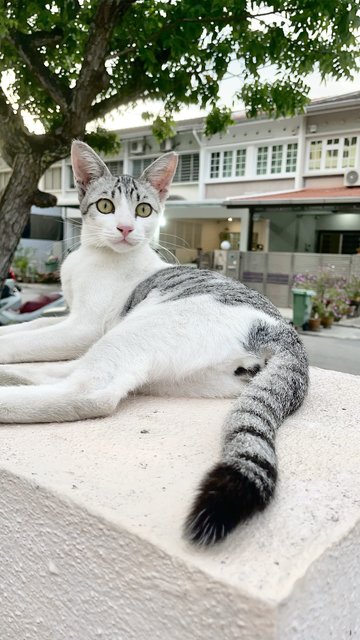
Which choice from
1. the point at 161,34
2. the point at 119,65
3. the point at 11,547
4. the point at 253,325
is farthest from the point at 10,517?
the point at 119,65

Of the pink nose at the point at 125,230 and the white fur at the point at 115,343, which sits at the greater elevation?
the pink nose at the point at 125,230

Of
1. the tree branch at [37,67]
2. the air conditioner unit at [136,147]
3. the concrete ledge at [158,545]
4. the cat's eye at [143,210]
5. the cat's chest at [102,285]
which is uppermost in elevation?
the air conditioner unit at [136,147]

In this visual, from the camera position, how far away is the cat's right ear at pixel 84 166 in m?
1.57

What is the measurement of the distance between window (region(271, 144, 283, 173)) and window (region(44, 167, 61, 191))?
24.5 ft

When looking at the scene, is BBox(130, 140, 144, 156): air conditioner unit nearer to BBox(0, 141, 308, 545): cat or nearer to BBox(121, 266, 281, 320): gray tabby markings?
BBox(0, 141, 308, 545): cat

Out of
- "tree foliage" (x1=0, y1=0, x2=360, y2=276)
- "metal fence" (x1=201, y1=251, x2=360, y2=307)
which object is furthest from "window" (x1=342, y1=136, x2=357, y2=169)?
"tree foliage" (x1=0, y1=0, x2=360, y2=276)

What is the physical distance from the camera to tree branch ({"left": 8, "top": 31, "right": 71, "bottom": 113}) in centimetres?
313

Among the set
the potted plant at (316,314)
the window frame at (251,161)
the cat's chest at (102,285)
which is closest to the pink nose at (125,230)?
the cat's chest at (102,285)

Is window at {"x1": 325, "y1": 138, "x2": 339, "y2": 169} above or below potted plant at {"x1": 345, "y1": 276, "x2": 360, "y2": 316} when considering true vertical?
above

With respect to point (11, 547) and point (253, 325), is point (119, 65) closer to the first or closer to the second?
point (253, 325)

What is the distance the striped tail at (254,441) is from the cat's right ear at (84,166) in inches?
30.9

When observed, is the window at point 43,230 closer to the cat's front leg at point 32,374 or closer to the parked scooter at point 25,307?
the parked scooter at point 25,307

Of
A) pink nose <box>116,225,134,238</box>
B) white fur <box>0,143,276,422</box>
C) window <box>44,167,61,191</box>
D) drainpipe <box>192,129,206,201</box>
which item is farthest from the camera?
window <box>44,167,61,191</box>

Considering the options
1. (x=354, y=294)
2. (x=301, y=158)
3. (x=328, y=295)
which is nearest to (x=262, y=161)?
(x=301, y=158)
